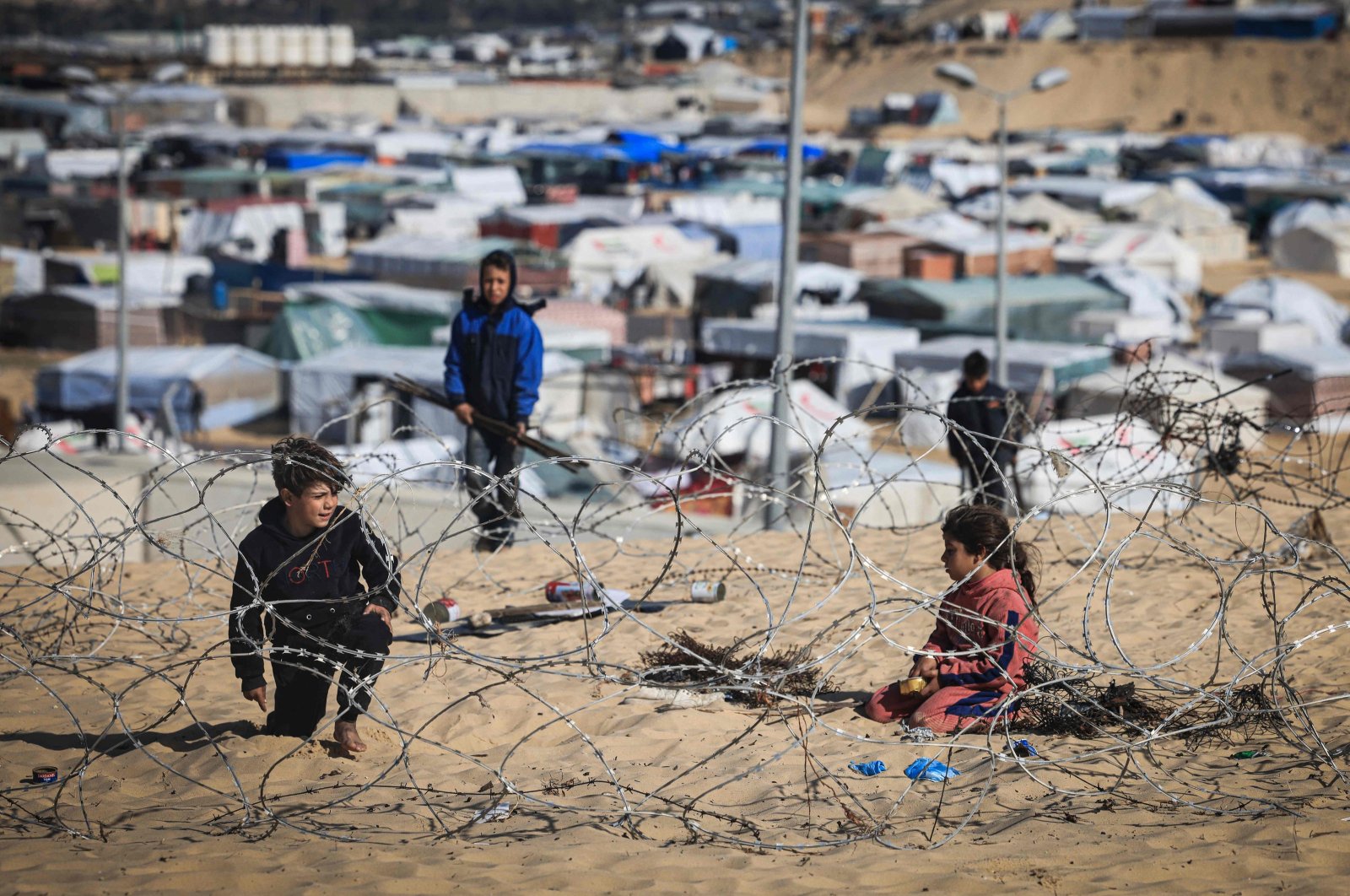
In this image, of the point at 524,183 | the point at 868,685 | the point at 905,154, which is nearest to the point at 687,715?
the point at 868,685

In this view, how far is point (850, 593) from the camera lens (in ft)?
26.5

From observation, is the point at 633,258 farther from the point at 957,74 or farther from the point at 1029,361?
the point at 957,74

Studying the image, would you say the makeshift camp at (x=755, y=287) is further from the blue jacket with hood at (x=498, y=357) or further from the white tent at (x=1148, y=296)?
the blue jacket with hood at (x=498, y=357)

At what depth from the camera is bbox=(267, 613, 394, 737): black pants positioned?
16.6ft

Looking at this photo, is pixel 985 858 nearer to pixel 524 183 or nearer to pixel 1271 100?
pixel 524 183

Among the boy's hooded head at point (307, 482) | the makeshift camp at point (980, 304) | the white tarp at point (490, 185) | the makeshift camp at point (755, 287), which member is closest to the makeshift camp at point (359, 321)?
the makeshift camp at point (755, 287)

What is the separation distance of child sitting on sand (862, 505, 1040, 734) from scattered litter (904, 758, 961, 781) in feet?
0.85

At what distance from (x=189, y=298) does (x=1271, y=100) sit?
66784 mm

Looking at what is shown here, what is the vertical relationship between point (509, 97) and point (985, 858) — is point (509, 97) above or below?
above

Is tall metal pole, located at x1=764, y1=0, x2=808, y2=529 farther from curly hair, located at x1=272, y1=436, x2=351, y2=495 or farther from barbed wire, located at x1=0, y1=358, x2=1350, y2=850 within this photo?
curly hair, located at x1=272, y1=436, x2=351, y2=495

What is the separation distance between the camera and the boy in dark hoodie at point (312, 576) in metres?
4.89

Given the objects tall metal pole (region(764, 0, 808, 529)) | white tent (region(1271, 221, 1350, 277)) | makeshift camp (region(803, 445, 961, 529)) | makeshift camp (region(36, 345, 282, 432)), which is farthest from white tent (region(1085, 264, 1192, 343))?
tall metal pole (region(764, 0, 808, 529))

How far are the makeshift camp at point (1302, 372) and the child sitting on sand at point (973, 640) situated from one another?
15.2 m

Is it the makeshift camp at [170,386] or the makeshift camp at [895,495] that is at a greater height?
the makeshift camp at [895,495]
